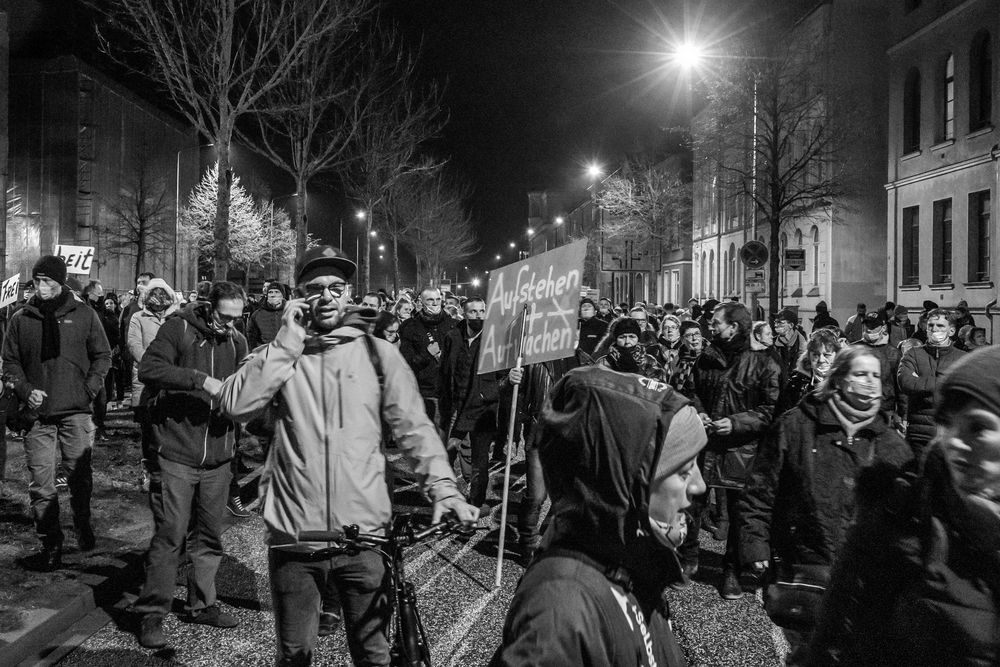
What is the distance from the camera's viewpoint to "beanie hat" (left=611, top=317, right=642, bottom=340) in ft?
18.5

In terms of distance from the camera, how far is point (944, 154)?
27.5m

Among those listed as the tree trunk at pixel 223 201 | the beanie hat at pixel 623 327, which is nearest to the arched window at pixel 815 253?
the tree trunk at pixel 223 201

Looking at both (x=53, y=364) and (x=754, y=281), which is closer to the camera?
(x=53, y=364)

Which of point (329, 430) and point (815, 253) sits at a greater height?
point (815, 253)

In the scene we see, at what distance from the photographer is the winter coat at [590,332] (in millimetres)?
12221

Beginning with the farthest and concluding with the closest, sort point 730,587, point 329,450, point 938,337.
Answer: point 938,337
point 730,587
point 329,450

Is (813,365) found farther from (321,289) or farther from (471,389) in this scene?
(321,289)

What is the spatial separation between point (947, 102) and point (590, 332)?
2092 cm

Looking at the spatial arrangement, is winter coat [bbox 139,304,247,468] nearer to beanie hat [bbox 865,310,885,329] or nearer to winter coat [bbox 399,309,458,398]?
winter coat [bbox 399,309,458,398]

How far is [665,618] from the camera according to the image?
1926 millimetres

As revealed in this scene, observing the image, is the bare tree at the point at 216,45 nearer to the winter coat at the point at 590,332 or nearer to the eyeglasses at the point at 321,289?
the winter coat at the point at 590,332

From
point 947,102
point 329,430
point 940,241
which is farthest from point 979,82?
point 329,430

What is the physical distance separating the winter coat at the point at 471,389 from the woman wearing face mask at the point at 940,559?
6.26 meters

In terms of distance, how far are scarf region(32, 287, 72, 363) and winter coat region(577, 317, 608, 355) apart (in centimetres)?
697
